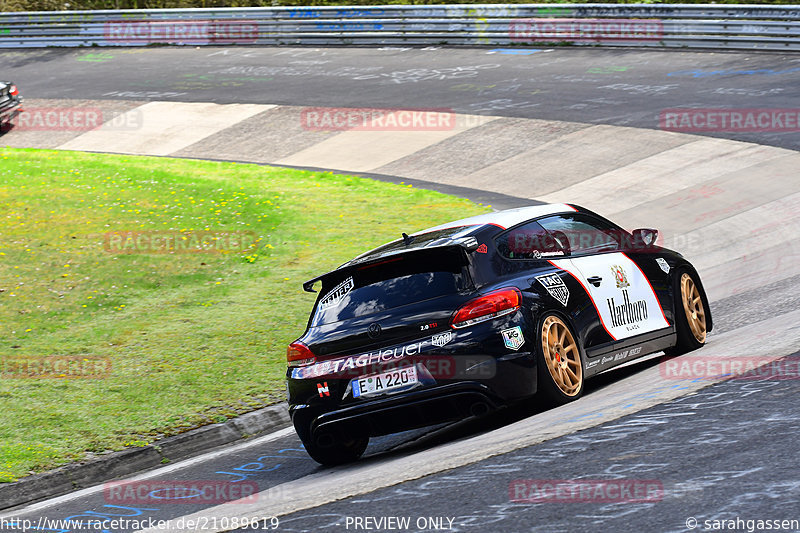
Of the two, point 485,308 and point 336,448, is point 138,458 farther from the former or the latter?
point 485,308

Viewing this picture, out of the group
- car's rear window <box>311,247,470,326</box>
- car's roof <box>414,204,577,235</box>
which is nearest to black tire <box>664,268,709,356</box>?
car's roof <box>414,204,577,235</box>

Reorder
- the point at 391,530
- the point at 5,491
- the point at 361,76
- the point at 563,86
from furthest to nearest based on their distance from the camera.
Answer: the point at 361,76, the point at 563,86, the point at 5,491, the point at 391,530

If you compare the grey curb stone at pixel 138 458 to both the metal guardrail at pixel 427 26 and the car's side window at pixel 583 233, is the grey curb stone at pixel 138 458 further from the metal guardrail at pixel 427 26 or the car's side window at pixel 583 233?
the metal guardrail at pixel 427 26

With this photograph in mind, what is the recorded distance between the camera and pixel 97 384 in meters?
9.69

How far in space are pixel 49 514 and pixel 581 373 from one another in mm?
3781

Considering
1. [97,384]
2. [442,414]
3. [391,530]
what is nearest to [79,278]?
[97,384]

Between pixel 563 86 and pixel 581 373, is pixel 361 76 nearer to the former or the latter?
pixel 563 86

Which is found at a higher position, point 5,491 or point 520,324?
point 520,324

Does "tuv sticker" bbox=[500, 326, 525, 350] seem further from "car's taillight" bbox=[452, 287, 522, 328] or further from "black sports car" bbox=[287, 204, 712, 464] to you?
"car's taillight" bbox=[452, 287, 522, 328]

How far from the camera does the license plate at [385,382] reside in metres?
6.89

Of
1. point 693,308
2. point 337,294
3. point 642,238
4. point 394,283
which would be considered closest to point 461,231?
point 394,283

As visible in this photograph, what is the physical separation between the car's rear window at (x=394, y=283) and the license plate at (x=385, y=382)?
1.55 feet

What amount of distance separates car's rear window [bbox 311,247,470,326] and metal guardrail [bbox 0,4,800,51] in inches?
747

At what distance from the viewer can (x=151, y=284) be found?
1338 centimetres
